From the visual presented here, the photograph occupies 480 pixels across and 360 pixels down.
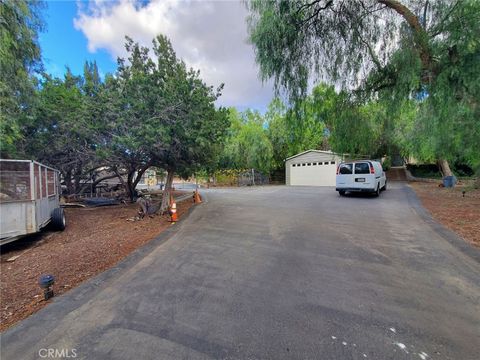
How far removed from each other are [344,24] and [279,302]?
7.51 metres

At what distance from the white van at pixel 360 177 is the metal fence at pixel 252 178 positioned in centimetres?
1529

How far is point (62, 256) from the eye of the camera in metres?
5.06

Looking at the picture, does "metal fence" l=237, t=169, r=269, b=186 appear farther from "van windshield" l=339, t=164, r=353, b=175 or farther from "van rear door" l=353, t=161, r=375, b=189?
"van rear door" l=353, t=161, r=375, b=189

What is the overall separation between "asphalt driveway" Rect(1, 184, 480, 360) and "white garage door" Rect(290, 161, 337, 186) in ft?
53.0

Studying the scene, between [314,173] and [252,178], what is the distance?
24.8ft

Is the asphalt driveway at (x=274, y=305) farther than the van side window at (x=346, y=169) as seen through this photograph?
No

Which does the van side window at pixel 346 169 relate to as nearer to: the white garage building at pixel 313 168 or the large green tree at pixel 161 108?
the large green tree at pixel 161 108

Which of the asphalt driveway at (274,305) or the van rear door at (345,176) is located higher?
the van rear door at (345,176)

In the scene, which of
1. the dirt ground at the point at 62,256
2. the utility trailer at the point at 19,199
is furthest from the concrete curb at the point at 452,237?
the utility trailer at the point at 19,199

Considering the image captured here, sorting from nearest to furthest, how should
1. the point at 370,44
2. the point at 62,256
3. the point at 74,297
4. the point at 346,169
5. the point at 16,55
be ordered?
1. the point at 74,297
2. the point at 62,256
3. the point at 16,55
4. the point at 370,44
5. the point at 346,169

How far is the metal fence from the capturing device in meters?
27.1

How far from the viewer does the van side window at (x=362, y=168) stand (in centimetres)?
1128

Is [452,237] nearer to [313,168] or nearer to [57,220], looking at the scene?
[57,220]

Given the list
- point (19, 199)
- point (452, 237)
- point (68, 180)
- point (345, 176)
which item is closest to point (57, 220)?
point (19, 199)
